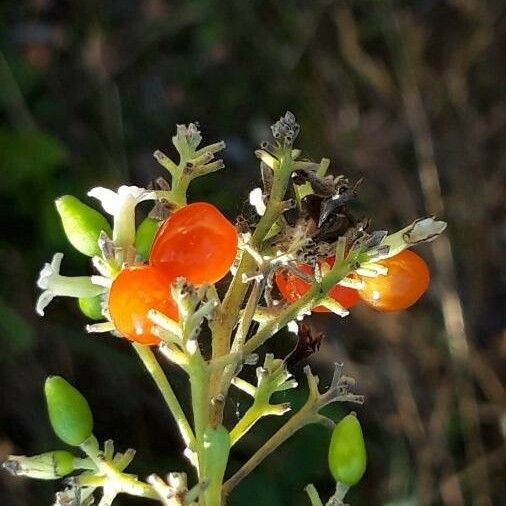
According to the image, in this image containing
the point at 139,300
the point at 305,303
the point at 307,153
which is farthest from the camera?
the point at 307,153

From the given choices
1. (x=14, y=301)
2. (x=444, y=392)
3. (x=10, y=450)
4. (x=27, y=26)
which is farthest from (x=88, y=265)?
(x=444, y=392)

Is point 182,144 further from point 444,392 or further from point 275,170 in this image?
point 444,392

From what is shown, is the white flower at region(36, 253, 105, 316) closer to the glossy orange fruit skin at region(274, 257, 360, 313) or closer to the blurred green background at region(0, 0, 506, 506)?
the glossy orange fruit skin at region(274, 257, 360, 313)

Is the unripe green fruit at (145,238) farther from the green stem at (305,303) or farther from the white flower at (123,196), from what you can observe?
the green stem at (305,303)

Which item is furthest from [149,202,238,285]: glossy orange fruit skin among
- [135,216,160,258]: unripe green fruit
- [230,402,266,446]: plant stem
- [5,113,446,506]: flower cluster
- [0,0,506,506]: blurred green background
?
[0,0,506,506]: blurred green background

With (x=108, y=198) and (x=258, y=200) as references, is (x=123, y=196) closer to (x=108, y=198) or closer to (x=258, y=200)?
(x=108, y=198)

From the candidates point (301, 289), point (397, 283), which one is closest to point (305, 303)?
point (301, 289)

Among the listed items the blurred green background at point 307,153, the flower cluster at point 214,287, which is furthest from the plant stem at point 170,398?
the blurred green background at point 307,153
